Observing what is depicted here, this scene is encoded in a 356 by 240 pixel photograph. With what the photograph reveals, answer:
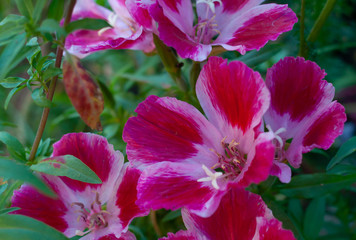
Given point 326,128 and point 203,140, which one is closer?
point 326,128

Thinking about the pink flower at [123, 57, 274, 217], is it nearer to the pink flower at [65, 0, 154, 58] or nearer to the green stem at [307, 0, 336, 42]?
the pink flower at [65, 0, 154, 58]

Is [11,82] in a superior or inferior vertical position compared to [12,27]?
inferior

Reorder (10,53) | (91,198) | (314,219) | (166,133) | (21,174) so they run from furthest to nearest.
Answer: (314,219)
(91,198)
(166,133)
(10,53)
(21,174)

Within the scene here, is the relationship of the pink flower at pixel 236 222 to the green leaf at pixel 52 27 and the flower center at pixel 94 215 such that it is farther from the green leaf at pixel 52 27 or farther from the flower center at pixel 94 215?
the green leaf at pixel 52 27

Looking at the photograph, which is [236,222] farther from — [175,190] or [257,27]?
[257,27]

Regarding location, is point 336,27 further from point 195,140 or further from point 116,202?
point 116,202

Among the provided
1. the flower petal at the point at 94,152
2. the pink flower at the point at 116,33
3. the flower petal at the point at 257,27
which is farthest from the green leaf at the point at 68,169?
the flower petal at the point at 257,27

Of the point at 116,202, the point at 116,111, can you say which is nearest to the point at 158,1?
the point at 116,202

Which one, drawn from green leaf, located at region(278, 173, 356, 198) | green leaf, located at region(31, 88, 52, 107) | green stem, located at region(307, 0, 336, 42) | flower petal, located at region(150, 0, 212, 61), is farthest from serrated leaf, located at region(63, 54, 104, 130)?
green stem, located at region(307, 0, 336, 42)

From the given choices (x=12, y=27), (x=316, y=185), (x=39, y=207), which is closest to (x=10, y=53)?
(x=12, y=27)
